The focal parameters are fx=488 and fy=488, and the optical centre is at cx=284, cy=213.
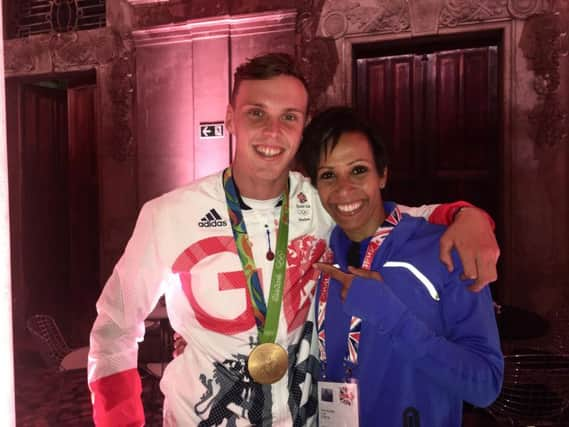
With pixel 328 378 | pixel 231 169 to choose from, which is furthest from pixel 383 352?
pixel 231 169

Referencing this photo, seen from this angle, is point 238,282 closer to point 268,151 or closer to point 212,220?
point 212,220

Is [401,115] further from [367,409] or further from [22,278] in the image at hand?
[22,278]

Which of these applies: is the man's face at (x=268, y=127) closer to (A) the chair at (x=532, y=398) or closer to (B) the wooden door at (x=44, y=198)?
(A) the chair at (x=532, y=398)

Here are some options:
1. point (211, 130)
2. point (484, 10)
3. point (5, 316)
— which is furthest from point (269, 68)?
point (211, 130)

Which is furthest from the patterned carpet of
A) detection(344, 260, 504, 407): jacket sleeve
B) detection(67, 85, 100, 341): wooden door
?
detection(344, 260, 504, 407): jacket sleeve

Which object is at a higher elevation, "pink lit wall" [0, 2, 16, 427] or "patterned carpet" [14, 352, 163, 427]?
"pink lit wall" [0, 2, 16, 427]

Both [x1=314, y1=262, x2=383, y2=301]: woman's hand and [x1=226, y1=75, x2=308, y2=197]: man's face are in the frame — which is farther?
[x1=226, y1=75, x2=308, y2=197]: man's face

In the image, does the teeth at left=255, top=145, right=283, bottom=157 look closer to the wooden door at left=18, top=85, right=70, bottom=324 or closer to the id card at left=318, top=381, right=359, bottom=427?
the id card at left=318, top=381, right=359, bottom=427

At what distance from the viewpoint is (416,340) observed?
1.39 m

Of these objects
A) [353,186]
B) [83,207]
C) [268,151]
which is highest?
[268,151]

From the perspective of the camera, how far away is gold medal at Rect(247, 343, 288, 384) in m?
1.64

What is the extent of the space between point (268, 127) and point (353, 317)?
2.52ft

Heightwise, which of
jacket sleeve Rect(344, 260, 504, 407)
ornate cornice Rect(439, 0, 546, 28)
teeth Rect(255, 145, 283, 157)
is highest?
ornate cornice Rect(439, 0, 546, 28)

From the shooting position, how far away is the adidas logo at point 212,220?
183cm
